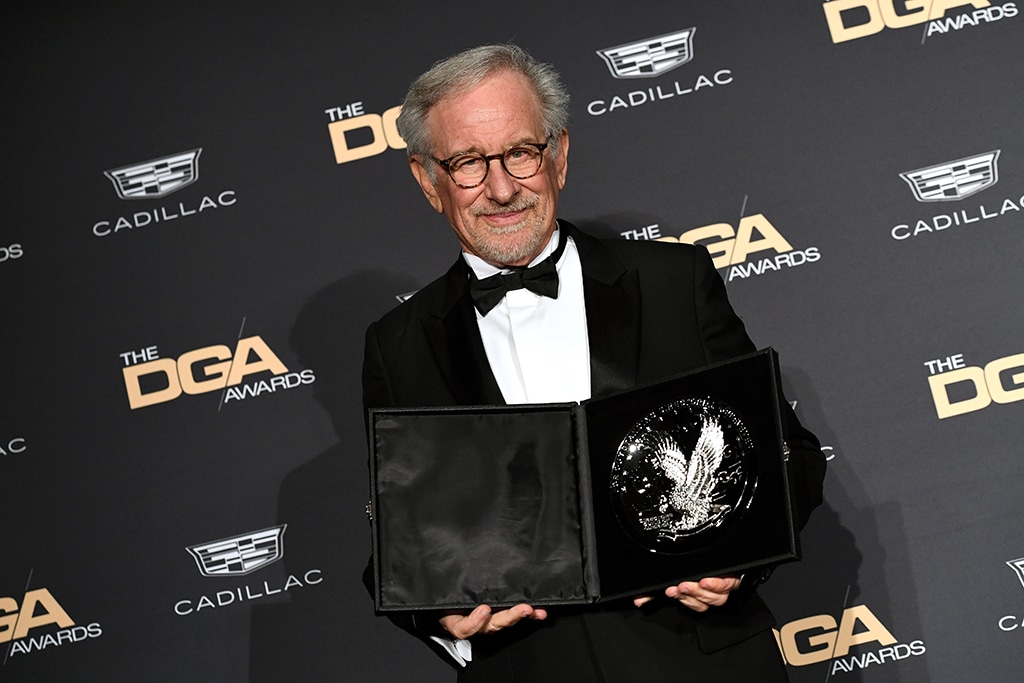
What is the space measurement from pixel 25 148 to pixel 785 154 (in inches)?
87.4

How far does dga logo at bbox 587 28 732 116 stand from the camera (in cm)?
319

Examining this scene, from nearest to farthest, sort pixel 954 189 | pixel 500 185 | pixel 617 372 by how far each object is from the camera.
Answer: pixel 617 372 → pixel 500 185 → pixel 954 189

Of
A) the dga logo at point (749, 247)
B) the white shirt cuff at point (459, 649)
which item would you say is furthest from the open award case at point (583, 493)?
the dga logo at point (749, 247)

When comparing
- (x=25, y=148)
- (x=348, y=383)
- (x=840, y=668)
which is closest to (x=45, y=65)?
(x=25, y=148)

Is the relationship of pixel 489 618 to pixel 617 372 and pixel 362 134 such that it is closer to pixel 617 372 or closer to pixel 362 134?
pixel 617 372

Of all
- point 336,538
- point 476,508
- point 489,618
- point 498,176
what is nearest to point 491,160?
point 498,176

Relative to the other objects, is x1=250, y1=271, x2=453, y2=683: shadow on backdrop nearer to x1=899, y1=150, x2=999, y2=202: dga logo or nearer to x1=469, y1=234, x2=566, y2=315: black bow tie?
x1=469, y1=234, x2=566, y2=315: black bow tie

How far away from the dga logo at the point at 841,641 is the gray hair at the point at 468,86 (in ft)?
5.38

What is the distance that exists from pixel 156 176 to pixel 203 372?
0.60 m

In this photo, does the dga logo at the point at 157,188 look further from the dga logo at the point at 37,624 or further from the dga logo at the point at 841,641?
the dga logo at the point at 841,641

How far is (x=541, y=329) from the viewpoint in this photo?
2.07 meters

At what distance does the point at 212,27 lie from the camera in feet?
10.9

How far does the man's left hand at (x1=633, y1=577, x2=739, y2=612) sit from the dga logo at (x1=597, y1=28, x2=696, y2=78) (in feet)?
6.08

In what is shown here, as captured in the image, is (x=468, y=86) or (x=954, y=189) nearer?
(x=468, y=86)
